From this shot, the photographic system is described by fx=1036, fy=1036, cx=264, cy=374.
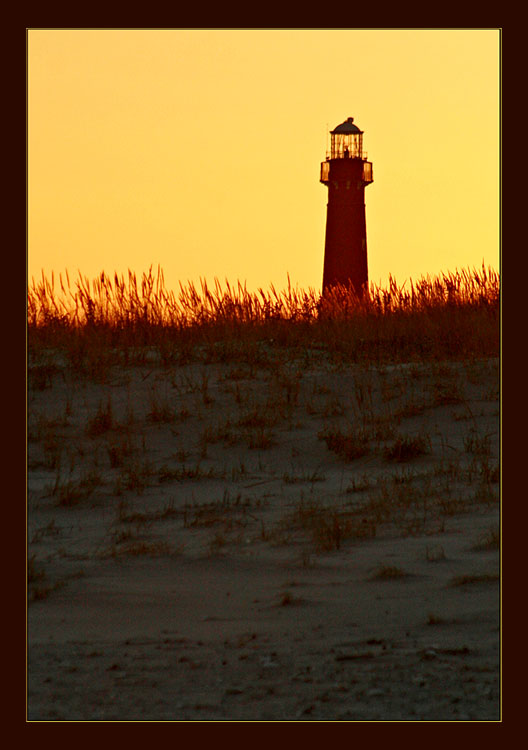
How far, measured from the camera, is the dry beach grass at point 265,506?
12.5 ft

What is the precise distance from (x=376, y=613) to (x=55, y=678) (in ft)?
4.49

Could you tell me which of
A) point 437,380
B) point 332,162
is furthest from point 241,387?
point 332,162

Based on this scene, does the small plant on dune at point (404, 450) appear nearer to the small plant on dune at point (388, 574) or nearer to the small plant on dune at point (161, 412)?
the small plant on dune at point (161, 412)

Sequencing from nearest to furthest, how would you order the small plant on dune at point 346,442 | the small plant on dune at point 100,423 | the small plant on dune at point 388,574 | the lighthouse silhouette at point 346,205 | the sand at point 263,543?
the sand at point 263,543
the small plant on dune at point 388,574
the small plant on dune at point 346,442
the small plant on dune at point 100,423
the lighthouse silhouette at point 346,205

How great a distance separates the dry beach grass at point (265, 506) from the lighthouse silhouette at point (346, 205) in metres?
13.6

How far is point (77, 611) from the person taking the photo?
4.62 metres

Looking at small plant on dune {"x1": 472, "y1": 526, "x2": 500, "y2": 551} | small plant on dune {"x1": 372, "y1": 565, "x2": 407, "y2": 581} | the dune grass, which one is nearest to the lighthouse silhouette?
the dune grass

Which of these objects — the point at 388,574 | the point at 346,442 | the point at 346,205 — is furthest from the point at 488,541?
the point at 346,205

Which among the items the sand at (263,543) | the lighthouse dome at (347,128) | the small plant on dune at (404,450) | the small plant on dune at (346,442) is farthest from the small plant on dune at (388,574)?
the lighthouse dome at (347,128)

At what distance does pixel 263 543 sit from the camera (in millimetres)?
5496

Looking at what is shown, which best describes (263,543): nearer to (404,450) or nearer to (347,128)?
(404,450)

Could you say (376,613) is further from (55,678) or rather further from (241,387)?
(241,387)

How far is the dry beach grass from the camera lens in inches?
150

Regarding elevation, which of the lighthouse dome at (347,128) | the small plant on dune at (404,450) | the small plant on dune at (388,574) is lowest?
the small plant on dune at (388,574)
